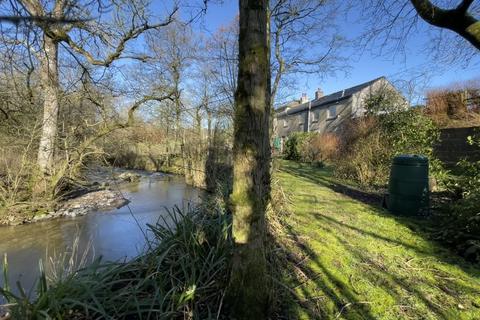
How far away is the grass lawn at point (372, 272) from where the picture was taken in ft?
9.14

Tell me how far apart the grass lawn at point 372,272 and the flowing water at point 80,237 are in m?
2.02

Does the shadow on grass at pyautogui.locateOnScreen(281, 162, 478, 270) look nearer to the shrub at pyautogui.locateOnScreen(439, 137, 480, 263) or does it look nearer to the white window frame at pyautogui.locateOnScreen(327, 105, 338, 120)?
the shrub at pyautogui.locateOnScreen(439, 137, 480, 263)

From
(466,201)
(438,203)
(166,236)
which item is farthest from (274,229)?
(438,203)

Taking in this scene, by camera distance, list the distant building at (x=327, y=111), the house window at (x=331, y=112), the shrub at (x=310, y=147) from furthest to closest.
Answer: the house window at (x=331, y=112)
the distant building at (x=327, y=111)
the shrub at (x=310, y=147)

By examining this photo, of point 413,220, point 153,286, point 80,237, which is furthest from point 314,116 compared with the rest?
point 153,286

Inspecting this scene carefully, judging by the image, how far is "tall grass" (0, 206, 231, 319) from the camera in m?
2.19

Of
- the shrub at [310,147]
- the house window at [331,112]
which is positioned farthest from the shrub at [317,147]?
the house window at [331,112]

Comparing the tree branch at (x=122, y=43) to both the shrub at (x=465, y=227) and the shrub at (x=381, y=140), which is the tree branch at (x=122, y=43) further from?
the shrub at (x=465, y=227)

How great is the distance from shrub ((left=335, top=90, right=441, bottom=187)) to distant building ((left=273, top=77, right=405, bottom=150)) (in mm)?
10519

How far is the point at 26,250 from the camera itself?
6.02 metres

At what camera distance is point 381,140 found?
8984 mm

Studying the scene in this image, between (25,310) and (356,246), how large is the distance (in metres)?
3.82

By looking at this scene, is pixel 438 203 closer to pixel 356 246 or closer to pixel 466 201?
pixel 466 201

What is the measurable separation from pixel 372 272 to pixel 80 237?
6260 mm
